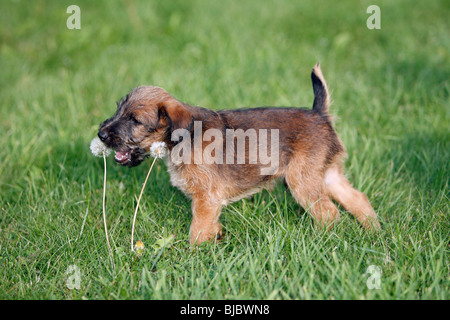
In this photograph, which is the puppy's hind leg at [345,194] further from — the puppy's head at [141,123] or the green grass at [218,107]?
the puppy's head at [141,123]

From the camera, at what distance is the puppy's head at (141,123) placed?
10.5 feet

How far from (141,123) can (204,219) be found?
851 millimetres

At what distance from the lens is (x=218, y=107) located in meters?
5.39

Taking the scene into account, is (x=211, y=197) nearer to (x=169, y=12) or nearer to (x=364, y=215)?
(x=364, y=215)

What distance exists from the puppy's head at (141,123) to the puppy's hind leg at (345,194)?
135cm

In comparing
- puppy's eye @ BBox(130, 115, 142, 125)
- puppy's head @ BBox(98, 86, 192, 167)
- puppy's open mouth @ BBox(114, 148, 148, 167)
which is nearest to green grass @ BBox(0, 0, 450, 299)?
puppy's open mouth @ BBox(114, 148, 148, 167)

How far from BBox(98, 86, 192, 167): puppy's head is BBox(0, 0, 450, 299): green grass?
61 centimetres

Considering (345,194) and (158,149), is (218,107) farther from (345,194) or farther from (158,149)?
(158,149)

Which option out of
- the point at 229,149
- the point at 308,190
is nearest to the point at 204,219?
the point at 229,149

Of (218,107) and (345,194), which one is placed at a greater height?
(218,107)

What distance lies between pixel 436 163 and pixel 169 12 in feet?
18.4

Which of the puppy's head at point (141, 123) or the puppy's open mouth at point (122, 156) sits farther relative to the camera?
the puppy's open mouth at point (122, 156)

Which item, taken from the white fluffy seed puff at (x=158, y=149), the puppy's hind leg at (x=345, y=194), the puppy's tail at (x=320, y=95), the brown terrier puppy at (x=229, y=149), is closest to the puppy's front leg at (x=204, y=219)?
the brown terrier puppy at (x=229, y=149)
